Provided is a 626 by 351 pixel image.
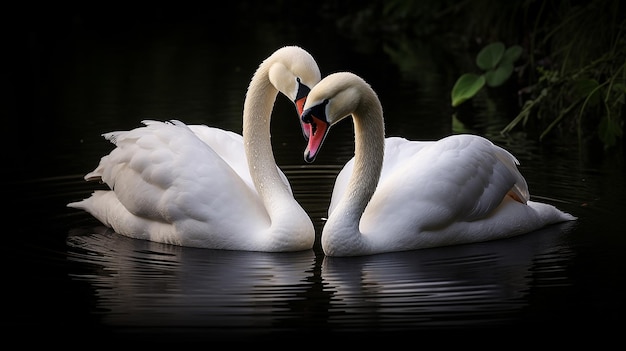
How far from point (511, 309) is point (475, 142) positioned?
2100mm

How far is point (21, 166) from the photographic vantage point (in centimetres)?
1104

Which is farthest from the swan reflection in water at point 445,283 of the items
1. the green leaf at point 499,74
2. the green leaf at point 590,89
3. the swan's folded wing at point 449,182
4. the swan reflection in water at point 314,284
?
the green leaf at point 499,74

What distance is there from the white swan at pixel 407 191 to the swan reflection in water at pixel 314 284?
101mm

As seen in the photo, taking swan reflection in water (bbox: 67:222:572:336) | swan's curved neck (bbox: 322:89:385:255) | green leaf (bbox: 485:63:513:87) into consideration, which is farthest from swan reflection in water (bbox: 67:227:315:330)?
green leaf (bbox: 485:63:513:87)

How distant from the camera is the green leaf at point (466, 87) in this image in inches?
474

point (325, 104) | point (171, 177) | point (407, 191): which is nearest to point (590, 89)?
point (407, 191)

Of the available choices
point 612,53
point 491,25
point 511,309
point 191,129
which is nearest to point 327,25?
point 491,25

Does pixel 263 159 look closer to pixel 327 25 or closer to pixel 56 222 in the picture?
pixel 56 222

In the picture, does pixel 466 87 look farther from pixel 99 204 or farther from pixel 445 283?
pixel 445 283

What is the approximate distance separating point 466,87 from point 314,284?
5.51 meters

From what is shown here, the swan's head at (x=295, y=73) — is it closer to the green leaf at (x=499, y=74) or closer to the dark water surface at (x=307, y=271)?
the dark water surface at (x=307, y=271)

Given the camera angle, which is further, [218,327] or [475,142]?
[475,142]

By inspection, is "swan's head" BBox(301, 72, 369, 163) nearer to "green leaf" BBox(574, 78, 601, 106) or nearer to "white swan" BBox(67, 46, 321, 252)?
"white swan" BBox(67, 46, 321, 252)

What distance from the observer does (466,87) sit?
12.2 m
